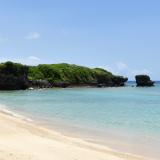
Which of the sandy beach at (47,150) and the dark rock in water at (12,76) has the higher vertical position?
the dark rock in water at (12,76)

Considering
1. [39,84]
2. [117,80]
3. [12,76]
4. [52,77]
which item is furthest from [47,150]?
[117,80]

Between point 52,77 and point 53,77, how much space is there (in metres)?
0.69

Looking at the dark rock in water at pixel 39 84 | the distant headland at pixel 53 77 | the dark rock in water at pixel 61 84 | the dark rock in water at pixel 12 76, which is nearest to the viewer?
the dark rock in water at pixel 12 76

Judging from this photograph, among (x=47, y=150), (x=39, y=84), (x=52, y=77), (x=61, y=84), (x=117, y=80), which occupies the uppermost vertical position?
(x=52, y=77)

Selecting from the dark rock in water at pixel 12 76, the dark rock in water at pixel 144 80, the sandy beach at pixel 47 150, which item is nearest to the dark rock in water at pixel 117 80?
the dark rock in water at pixel 144 80

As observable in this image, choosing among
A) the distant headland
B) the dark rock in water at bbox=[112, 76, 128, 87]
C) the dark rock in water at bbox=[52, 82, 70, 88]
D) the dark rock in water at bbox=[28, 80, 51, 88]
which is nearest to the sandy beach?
the distant headland

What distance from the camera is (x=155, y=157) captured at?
18625mm

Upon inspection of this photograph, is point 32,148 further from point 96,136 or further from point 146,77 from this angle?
point 146,77

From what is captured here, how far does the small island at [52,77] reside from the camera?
384ft

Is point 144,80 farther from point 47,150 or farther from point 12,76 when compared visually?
point 47,150

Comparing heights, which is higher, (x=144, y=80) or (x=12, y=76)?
(x=144, y=80)

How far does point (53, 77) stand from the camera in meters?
148

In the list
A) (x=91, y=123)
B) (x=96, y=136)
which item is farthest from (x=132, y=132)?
(x=91, y=123)

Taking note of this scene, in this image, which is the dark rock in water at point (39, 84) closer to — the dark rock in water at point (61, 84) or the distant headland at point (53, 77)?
the distant headland at point (53, 77)
